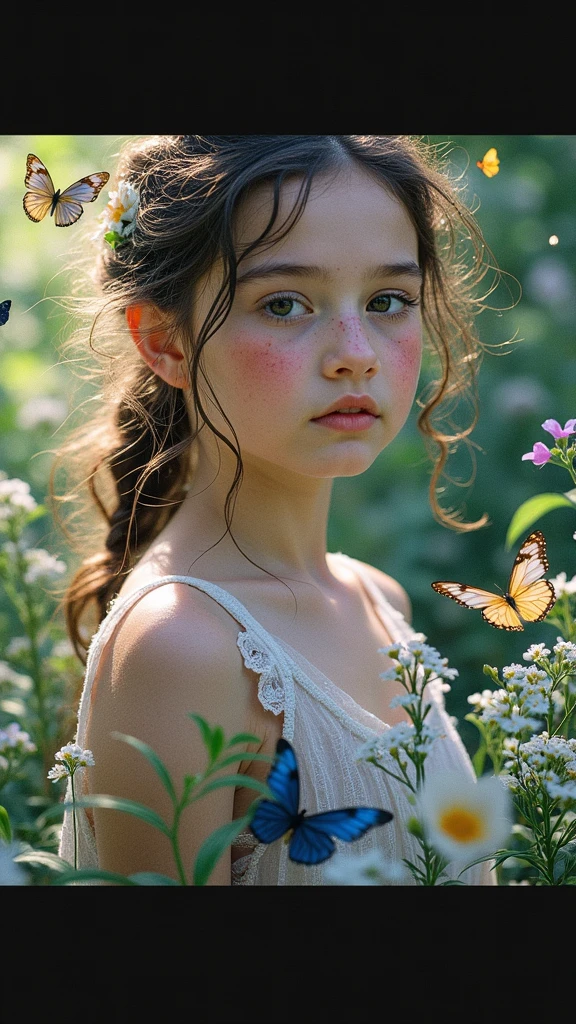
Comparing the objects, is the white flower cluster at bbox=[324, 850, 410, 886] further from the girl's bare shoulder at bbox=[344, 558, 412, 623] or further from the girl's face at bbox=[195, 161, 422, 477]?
the girl's bare shoulder at bbox=[344, 558, 412, 623]

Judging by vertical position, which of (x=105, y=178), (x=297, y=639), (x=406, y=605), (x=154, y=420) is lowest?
(x=297, y=639)

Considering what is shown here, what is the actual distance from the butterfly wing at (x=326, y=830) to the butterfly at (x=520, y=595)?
13.5 inches

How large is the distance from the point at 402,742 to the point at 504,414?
7.49 feet

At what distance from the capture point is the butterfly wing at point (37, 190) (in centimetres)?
119

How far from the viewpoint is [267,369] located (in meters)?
1.16

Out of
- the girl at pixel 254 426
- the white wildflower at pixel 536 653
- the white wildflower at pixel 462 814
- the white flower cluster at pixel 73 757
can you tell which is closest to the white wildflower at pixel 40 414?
the girl at pixel 254 426

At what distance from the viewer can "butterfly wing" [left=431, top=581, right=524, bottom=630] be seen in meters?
1.09

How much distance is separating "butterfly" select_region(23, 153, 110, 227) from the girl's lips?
0.35 metres

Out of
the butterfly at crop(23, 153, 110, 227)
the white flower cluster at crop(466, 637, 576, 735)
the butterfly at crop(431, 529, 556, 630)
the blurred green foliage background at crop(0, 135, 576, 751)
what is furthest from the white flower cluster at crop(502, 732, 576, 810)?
the blurred green foliage background at crop(0, 135, 576, 751)

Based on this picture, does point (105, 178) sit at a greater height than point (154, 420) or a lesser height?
greater

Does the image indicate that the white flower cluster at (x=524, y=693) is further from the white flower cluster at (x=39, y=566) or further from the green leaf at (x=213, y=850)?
the white flower cluster at (x=39, y=566)

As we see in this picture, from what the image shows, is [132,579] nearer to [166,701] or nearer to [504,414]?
[166,701]

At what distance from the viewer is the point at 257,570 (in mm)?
1396

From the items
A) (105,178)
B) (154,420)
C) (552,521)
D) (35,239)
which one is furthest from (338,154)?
(35,239)
